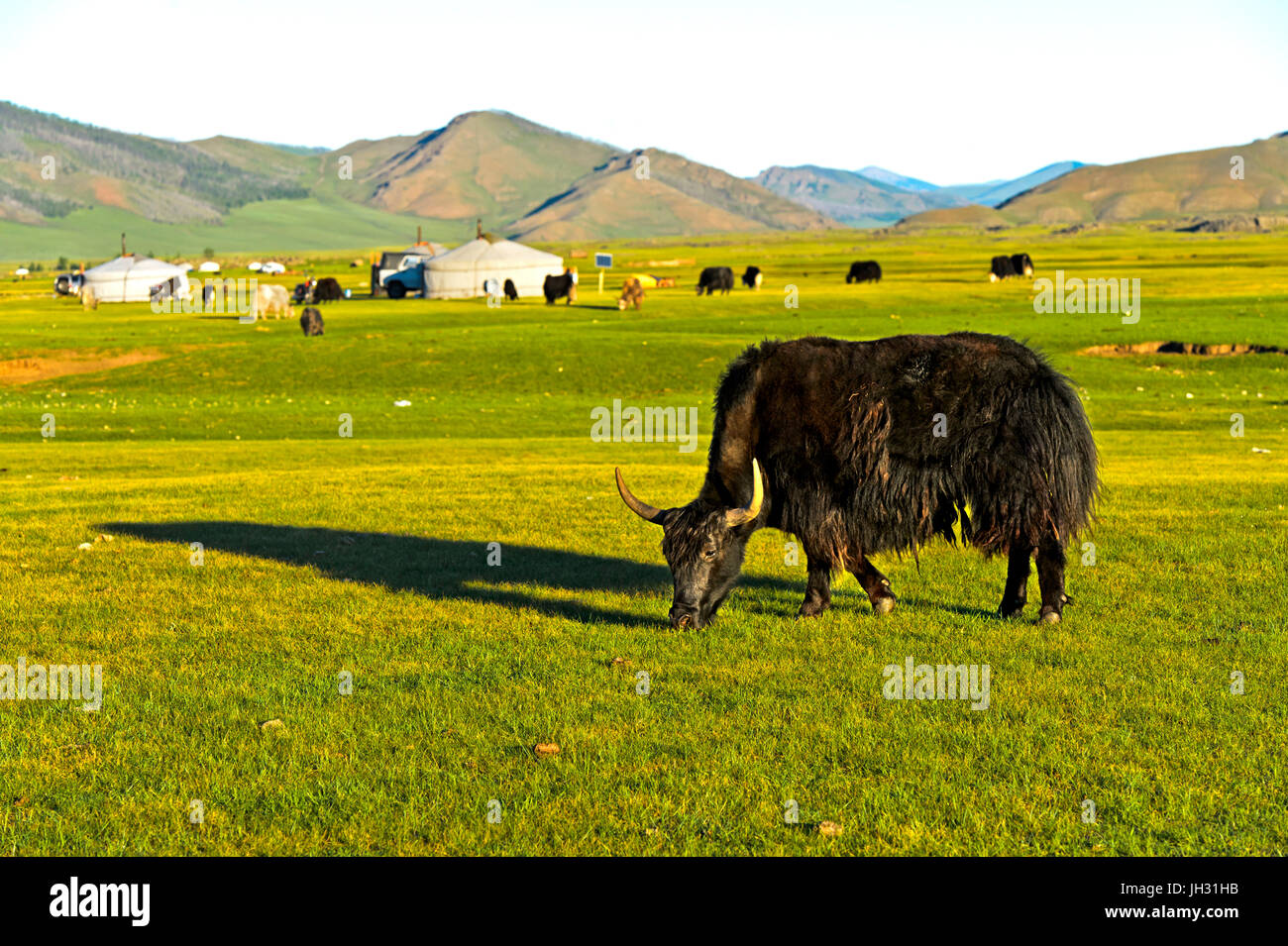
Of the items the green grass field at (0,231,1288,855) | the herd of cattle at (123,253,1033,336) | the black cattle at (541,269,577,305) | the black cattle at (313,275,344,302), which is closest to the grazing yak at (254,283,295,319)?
the herd of cattle at (123,253,1033,336)

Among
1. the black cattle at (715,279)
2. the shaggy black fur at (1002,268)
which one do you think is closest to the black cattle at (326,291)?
the black cattle at (715,279)

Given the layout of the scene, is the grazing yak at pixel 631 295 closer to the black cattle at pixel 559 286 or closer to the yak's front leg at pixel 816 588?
the black cattle at pixel 559 286

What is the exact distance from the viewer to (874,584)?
36.2 feet

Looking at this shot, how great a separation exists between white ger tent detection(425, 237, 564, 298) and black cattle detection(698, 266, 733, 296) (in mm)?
11162

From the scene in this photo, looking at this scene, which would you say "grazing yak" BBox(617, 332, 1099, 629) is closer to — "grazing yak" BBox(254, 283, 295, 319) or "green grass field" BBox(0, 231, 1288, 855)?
"green grass field" BBox(0, 231, 1288, 855)

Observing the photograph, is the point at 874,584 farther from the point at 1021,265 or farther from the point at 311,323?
the point at 1021,265

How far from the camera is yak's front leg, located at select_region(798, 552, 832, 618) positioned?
35.9 ft

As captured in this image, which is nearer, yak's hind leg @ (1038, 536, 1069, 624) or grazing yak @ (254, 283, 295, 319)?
yak's hind leg @ (1038, 536, 1069, 624)

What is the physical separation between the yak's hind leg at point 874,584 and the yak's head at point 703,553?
1.16m

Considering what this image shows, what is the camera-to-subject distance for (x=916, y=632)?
1012 cm

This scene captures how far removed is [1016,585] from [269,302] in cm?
6446
